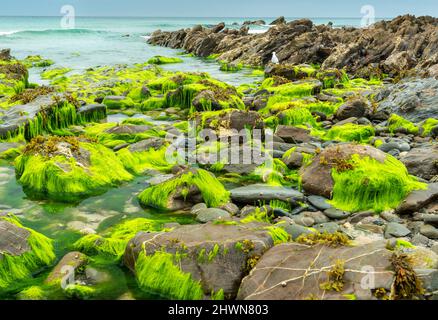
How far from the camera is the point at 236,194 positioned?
294 inches

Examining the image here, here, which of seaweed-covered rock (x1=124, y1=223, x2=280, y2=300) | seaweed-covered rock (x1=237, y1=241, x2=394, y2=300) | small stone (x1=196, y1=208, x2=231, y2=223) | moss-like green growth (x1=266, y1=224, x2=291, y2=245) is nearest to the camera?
seaweed-covered rock (x1=237, y1=241, x2=394, y2=300)

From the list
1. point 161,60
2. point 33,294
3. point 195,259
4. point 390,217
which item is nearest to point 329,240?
point 195,259

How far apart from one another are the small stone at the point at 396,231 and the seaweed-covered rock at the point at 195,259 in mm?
1941

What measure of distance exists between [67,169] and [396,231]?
19.7 ft

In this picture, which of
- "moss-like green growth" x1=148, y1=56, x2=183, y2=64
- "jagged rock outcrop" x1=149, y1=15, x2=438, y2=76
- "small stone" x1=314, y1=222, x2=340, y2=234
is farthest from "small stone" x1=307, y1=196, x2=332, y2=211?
"moss-like green growth" x1=148, y1=56, x2=183, y2=64

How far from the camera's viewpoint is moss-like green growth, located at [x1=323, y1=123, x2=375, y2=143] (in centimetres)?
1127

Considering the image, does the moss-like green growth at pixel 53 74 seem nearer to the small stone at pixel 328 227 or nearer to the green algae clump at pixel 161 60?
the green algae clump at pixel 161 60

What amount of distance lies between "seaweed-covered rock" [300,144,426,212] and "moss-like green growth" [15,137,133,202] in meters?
3.89

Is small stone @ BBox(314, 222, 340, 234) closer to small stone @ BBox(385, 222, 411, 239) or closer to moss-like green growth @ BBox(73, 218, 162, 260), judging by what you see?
small stone @ BBox(385, 222, 411, 239)

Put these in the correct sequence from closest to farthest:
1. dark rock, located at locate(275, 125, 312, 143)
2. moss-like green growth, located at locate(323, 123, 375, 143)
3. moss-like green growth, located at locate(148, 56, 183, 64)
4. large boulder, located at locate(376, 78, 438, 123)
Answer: dark rock, located at locate(275, 125, 312, 143) < moss-like green growth, located at locate(323, 123, 375, 143) < large boulder, located at locate(376, 78, 438, 123) < moss-like green growth, located at locate(148, 56, 183, 64)

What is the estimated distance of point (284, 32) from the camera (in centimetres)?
3419

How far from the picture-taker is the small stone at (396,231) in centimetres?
596

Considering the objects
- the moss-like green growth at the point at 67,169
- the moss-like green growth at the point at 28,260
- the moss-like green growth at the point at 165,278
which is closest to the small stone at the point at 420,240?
the moss-like green growth at the point at 165,278
